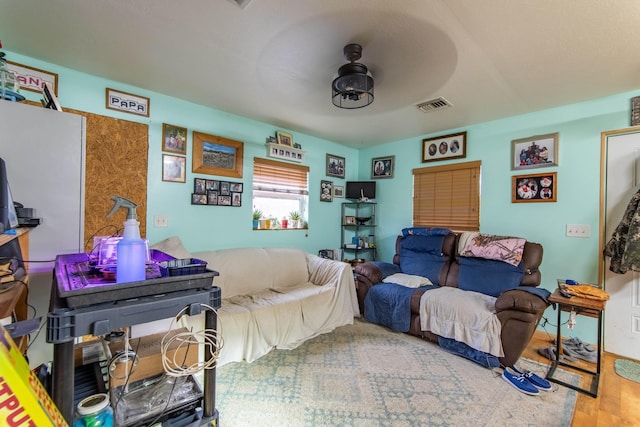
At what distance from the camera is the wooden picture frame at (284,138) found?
11.5ft

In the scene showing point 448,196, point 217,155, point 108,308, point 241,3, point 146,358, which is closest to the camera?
point 108,308

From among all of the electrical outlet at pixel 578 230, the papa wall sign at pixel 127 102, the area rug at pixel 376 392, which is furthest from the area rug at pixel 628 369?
the papa wall sign at pixel 127 102

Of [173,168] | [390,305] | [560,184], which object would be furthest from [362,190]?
[173,168]

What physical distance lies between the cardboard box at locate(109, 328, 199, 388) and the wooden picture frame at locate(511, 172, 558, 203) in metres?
3.38

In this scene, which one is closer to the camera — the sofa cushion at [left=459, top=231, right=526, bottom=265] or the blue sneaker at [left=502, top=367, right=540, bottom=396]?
the blue sneaker at [left=502, top=367, right=540, bottom=396]

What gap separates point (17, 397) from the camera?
540 millimetres

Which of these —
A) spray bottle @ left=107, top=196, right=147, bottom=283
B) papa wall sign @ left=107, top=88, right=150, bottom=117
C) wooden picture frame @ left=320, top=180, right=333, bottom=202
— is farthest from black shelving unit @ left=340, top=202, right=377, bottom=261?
spray bottle @ left=107, top=196, right=147, bottom=283

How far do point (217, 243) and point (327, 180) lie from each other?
188 cm

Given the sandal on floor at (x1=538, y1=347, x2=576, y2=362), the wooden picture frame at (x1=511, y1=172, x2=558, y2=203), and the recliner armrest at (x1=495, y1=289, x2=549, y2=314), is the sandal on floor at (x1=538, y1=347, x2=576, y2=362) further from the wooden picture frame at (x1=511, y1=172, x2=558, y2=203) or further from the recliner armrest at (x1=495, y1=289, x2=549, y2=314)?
the wooden picture frame at (x1=511, y1=172, x2=558, y2=203)

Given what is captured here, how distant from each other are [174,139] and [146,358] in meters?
2.20

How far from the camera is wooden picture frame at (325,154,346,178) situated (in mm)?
4195

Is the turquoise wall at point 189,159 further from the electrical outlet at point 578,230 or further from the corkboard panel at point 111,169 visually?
the electrical outlet at point 578,230

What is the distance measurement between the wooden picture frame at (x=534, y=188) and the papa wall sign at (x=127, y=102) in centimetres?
389

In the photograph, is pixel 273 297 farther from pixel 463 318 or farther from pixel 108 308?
pixel 108 308
